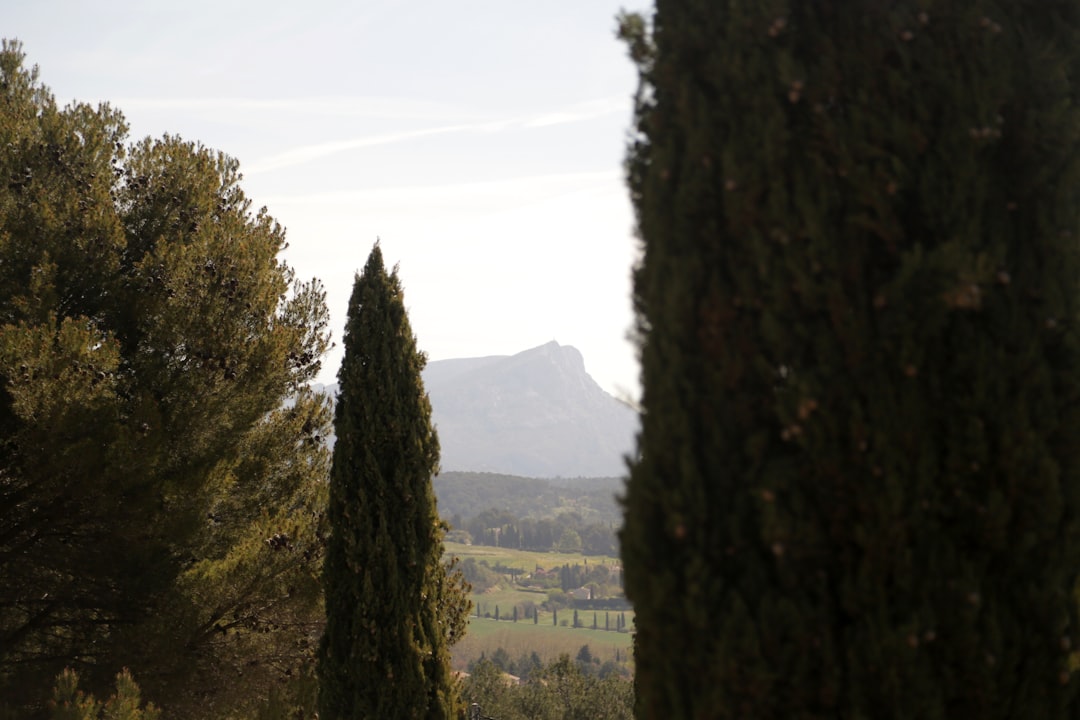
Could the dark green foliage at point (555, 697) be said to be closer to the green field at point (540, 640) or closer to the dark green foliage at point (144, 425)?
the dark green foliage at point (144, 425)

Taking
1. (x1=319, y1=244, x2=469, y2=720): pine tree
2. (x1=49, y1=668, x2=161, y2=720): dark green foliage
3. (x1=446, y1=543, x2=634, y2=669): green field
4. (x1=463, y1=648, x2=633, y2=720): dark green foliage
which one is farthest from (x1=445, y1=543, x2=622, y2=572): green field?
(x1=49, y1=668, x2=161, y2=720): dark green foliage

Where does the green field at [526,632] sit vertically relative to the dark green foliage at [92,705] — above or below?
below

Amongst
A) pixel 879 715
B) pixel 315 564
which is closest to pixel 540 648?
pixel 315 564

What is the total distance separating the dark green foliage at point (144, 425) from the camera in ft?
25.2

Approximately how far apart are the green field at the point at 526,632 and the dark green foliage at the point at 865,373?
212 ft

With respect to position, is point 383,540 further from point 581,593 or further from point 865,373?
point 581,593

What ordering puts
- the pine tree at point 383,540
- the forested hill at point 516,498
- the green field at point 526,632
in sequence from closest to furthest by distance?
the pine tree at point 383,540 < the green field at point 526,632 < the forested hill at point 516,498

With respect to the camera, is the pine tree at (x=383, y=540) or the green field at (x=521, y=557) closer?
the pine tree at (x=383, y=540)

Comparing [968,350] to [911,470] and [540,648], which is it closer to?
[911,470]

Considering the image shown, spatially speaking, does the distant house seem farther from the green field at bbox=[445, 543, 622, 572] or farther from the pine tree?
the pine tree

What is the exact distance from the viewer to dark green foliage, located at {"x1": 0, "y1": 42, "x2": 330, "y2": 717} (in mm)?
7680

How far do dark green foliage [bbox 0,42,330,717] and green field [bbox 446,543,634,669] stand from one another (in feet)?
189

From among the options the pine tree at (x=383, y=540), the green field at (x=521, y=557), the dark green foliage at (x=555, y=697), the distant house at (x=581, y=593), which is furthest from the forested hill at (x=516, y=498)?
the pine tree at (x=383, y=540)

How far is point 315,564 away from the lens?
9539mm
